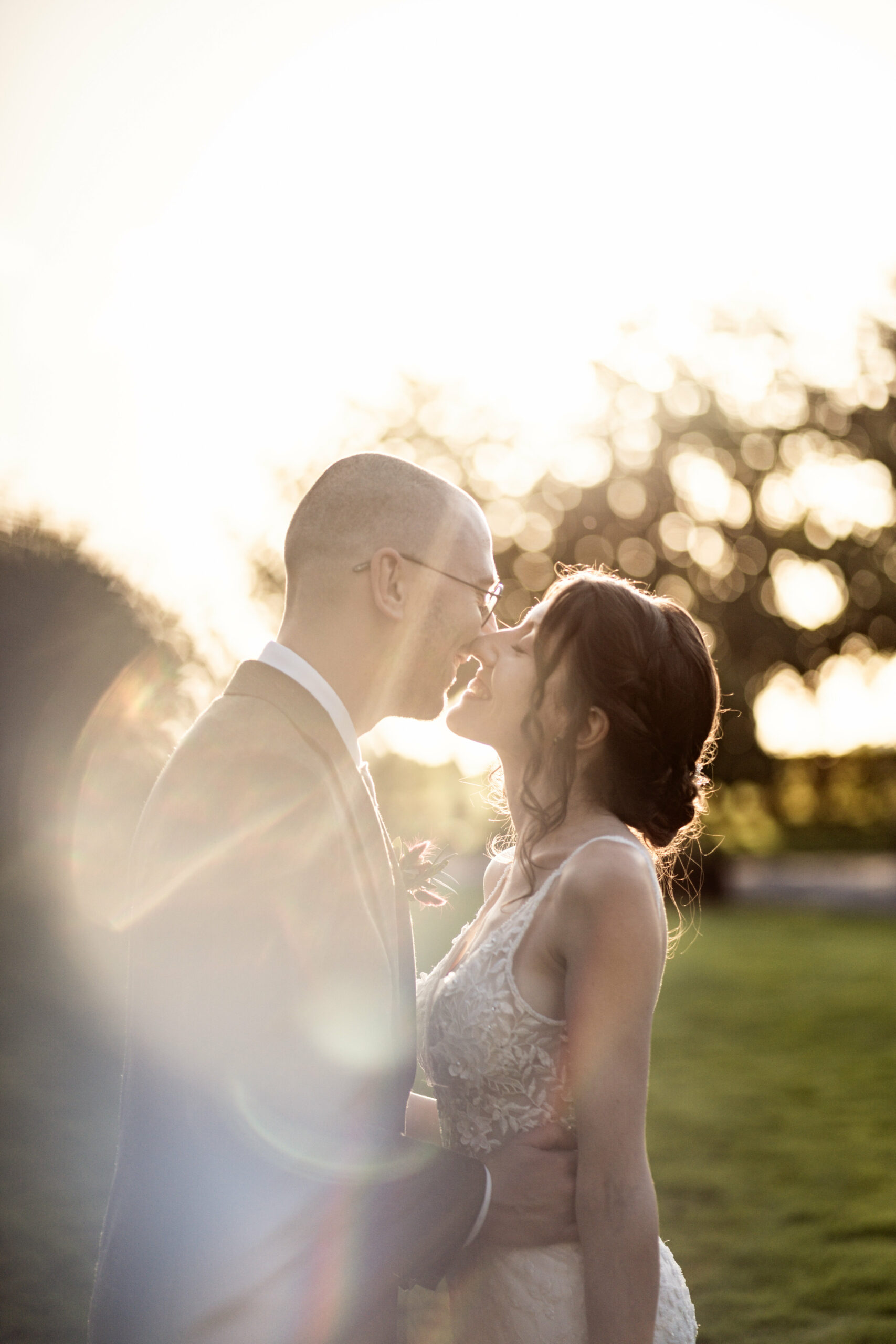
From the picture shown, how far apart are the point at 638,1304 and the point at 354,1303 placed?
781mm

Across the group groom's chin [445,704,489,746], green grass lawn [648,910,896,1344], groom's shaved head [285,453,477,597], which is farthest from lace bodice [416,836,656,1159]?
green grass lawn [648,910,896,1344]

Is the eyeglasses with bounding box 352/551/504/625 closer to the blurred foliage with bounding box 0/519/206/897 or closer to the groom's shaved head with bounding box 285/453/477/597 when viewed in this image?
the groom's shaved head with bounding box 285/453/477/597

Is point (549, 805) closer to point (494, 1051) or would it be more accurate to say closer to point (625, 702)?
point (625, 702)

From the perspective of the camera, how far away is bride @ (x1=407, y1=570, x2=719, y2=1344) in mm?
2893

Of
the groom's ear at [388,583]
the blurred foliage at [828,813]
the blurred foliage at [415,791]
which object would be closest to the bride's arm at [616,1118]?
the groom's ear at [388,583]

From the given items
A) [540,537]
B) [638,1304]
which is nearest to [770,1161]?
[638,1304]

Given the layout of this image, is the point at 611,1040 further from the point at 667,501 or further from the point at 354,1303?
the point at 667,501

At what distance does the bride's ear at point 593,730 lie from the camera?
3602 millimetres

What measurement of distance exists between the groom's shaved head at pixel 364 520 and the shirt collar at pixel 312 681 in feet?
0.83

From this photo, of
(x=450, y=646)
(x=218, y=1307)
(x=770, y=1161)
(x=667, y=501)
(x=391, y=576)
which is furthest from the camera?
(x=667, y=501)

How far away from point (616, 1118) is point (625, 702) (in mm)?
1254

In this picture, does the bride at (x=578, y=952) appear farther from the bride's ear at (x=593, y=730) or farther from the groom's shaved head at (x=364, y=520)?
the groom's shaved head at (x=364, y=520)

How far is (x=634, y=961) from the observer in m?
2.91

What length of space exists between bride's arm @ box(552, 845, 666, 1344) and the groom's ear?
3.34 ft
